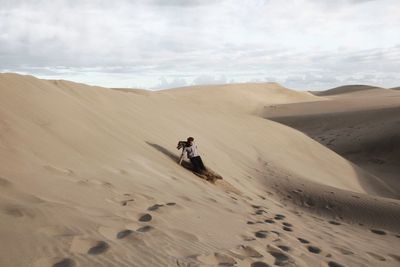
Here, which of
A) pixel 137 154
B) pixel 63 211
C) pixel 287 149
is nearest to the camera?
pixel 63 211

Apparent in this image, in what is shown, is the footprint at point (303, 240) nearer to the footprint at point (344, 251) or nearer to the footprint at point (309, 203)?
the footprint at point (344, 251)

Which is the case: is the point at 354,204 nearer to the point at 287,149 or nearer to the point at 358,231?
the point at 358,231

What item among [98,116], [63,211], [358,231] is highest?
[98,116]

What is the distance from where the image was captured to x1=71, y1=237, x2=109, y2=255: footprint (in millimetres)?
3362

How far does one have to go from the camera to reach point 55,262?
3.12 metres

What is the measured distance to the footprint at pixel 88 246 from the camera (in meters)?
3.36

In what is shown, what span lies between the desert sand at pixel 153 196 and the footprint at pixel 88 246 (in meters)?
0.01

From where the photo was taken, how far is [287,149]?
593 inches

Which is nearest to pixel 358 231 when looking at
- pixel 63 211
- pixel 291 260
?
pixel 291 260

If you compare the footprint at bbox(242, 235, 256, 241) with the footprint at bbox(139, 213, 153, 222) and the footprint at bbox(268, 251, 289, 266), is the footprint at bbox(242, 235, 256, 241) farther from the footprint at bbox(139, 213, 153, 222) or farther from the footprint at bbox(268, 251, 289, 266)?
the footprint at bbox(139, 213, 153, 222)

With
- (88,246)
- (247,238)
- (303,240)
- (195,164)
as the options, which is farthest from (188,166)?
(88,246)

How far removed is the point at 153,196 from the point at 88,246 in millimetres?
1925

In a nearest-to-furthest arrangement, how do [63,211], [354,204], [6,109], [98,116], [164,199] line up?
[63,211], [164,199], [6,109], [354,204], [98,116]

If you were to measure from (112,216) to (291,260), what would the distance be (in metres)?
1.69
